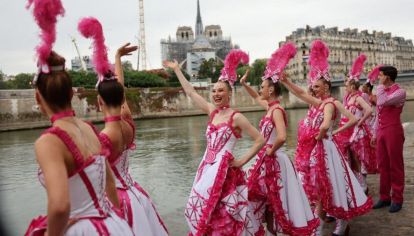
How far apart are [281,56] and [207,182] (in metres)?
2.33

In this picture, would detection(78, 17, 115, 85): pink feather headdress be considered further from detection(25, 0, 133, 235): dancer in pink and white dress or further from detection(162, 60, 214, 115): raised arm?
detection(162, 60, 214, 115): raised arm

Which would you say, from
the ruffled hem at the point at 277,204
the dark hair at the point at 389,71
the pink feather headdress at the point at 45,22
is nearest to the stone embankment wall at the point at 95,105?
the dark hair at the point at 389,71

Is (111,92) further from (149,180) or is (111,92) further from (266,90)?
(149,180)

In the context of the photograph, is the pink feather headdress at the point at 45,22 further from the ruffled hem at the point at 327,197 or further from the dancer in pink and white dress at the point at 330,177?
the ruffled hem at the point at 327,197

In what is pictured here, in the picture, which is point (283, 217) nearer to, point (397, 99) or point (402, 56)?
point (397, 99)

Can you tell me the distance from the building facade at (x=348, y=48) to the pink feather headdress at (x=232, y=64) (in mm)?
91865

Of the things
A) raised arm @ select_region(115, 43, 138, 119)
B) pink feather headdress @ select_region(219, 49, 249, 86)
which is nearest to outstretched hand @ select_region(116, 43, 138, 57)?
raised arm @ select_region(115, 43, 138, 119)

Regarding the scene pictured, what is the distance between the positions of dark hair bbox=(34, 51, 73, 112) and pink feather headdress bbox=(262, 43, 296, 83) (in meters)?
3.86

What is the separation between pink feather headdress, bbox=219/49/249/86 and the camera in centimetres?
565

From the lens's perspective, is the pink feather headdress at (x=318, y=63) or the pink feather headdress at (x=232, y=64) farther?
the pink feather headdress at (x=318, y=63)

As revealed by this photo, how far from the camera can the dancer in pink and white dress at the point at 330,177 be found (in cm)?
607

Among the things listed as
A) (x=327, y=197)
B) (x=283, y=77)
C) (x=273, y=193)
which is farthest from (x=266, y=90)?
(x=327, y=197)

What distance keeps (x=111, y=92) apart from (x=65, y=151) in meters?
1.25

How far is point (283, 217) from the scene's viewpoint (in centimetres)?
559
